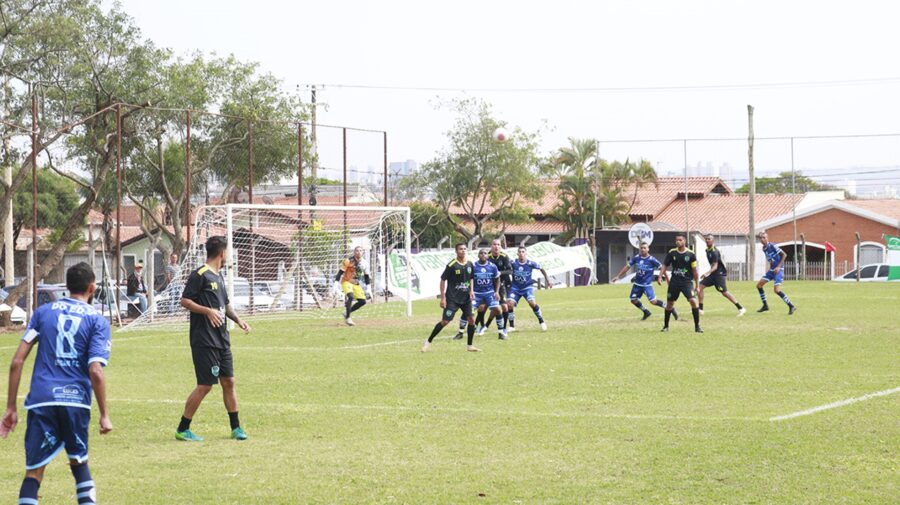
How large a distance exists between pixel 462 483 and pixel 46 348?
3.41m

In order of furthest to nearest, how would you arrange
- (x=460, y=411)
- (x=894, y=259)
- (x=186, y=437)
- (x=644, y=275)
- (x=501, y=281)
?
(x=894, y=259) < (x=644, y=275) < (x=501, y=281) < (x=460, y=411) < (x=186, y=437)

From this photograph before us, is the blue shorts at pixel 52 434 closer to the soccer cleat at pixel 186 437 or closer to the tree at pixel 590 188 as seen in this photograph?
the soccer cleat at pixel 186 437

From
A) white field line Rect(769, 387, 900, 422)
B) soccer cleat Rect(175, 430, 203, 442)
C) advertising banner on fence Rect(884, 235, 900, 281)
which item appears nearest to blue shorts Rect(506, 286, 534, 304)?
white field line Rect(769, 387, 900, 422)

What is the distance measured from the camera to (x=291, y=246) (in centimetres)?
3278

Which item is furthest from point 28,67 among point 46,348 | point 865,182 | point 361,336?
point 865,182

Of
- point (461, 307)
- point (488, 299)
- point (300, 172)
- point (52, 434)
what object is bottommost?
point (52, 434)

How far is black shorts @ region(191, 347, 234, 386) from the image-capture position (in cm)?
1106

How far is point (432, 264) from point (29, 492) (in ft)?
109

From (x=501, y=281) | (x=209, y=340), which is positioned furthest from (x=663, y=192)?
(x=209, y=340)

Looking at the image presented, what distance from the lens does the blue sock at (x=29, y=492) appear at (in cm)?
718

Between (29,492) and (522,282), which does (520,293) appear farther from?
(29,492)

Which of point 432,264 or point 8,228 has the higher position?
point 8,228

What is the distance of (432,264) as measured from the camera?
40.3 metres

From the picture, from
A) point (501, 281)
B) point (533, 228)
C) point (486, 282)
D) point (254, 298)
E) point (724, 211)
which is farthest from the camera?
point (533, 228)
